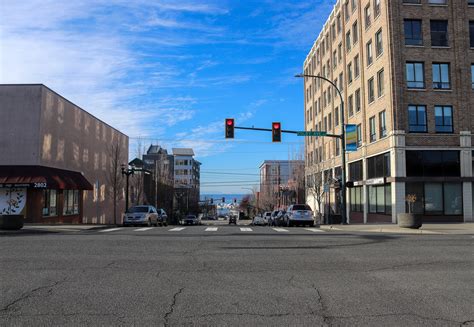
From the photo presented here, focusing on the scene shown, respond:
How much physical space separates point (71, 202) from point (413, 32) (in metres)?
31.1

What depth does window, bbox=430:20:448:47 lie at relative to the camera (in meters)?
35.1

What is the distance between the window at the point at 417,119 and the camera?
3434 cm

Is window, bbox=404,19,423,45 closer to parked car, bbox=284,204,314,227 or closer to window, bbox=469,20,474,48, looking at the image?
window, bbox=469,20,474,48

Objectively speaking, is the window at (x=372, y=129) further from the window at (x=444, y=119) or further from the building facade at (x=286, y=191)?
the building facade at (x=286, y=191)

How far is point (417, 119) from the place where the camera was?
1358 inches

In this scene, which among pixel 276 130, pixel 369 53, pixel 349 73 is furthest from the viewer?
pixel 349 73

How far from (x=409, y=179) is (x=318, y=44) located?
A: 33.5 meters

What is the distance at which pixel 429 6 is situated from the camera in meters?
35.0

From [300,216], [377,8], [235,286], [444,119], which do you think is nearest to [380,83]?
[444,119]

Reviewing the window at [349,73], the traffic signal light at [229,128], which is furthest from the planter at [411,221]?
the window at [349,73]

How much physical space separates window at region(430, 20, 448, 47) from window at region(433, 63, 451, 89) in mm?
1666

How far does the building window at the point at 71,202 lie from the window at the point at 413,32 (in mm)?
29719

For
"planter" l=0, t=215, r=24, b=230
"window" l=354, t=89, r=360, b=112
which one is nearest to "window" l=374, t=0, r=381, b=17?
"window" l=354, t=89, r=360, b=112

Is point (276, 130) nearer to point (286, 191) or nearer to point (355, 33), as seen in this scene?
point (355, 33)
